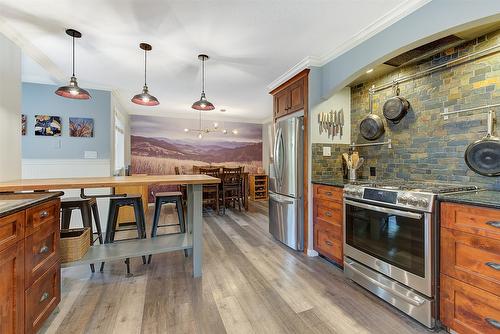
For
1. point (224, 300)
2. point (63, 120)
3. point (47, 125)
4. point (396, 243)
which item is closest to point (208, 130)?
point (63, 120)

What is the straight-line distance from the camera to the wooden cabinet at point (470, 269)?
126cm

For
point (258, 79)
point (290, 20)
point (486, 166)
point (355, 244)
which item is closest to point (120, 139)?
point (258, 79)

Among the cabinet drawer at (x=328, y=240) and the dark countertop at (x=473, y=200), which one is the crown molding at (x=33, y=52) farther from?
the dark countertop at (x=473, y=200)

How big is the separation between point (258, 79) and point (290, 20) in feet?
4.81

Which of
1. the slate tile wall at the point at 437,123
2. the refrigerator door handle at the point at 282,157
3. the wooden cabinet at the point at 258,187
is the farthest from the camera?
the wooden cabinet at the point at 258,187

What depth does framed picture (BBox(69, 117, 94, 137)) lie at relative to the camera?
139 inches

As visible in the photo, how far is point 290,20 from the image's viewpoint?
1.99 meters

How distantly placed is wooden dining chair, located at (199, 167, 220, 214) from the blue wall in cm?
178

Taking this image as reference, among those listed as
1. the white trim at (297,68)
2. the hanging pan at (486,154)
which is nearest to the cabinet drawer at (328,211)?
the hanging pan at (486,154)

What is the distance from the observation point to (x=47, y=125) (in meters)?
3.42

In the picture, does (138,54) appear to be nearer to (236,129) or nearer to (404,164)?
(404,164)

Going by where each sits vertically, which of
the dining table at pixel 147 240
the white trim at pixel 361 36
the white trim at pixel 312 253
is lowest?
the white trim at pixel 312 253

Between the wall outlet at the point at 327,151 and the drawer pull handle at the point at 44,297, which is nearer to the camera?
the drawer pull handle at the point at 44,297

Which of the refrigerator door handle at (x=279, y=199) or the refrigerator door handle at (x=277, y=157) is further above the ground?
the refrigerator door handle at (x=277, y=157)
